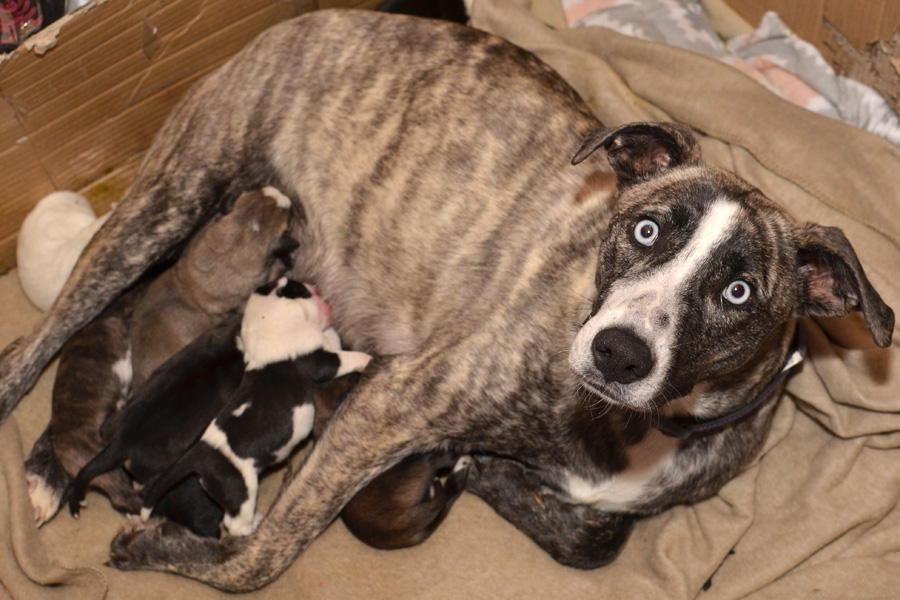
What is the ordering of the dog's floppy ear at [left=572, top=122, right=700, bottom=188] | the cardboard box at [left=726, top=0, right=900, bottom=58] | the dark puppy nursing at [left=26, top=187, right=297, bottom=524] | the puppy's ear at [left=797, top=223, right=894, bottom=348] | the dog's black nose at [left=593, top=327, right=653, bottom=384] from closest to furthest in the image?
the dog's black nose at [left=593, top=327, right=653, bottom=384] → the puppy's ear at [left=797, top=223, right=894, bottom=348] → the dog's floppy ear at [left=572, top=122, right=700, bottom=188] → the dark puppy nursing at [left=26, top=187, right=297, bottom=524] → the cardboard box at [left=726, top=0, right=900, bottom=58]

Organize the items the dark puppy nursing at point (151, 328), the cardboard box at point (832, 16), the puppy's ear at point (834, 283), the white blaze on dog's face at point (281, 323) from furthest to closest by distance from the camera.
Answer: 1. the cardboard box at point (832, 16)
2. the dark puppy nursing at point (151, 328)
3. the white blaze on dog's face at point (281, 323)
4. the puppy's ear at point (834, 283)

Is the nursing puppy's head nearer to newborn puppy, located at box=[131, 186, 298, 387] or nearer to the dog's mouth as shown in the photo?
the dog's mouth

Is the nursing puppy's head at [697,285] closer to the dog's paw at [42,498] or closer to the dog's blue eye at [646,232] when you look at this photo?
the dog's blue eye at [646,232]

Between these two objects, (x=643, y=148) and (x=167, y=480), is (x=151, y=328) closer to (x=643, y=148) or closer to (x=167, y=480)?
(x=167, y=480)

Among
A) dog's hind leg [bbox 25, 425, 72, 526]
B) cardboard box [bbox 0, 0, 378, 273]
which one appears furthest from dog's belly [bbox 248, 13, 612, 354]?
dog's hind leg [bbox 25, 425, 72, 526]

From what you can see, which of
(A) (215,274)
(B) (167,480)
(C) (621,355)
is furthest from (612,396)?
(A) (215,274)

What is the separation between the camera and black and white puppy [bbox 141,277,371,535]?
3049 mm

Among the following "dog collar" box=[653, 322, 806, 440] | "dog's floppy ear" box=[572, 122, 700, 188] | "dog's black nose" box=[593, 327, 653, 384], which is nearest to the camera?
"dog's black nose" box=[593, 327, 653, 384]

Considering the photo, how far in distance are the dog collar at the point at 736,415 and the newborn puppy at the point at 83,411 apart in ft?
6.39

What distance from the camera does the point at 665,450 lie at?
296 cm

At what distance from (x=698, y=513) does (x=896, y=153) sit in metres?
1.56

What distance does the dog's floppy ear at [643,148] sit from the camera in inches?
101

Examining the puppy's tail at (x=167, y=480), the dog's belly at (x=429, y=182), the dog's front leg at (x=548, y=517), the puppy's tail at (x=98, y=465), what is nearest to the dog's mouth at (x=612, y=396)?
the dog's belly at (x=429, y=182)

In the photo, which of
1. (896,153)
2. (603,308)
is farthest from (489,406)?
(896,153)
